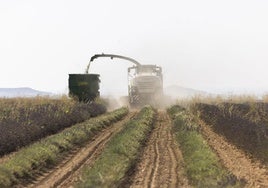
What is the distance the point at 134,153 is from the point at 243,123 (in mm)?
10775

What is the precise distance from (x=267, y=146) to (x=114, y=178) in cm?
944

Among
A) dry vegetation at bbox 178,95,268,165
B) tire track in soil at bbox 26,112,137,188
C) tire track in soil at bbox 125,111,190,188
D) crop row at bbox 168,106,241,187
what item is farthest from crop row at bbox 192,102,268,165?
tire track in soil at bbox 26,112,137,188

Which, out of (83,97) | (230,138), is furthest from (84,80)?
(230,138)

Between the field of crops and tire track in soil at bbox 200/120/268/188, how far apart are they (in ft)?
0.10

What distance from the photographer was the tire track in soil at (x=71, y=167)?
12658mm

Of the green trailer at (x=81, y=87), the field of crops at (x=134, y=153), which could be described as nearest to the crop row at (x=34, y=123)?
the field of crops at (x=134, y=153)

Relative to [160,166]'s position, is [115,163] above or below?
above

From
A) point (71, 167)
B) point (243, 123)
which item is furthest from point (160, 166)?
point (243, 123)

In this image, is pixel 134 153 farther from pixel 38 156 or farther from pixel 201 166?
pixel 201 166

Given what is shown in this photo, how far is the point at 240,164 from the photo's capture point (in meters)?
15.4

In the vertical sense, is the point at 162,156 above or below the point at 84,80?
below

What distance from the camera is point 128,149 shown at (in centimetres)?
1631

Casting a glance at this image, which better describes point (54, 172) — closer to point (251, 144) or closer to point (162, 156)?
point (162, 156)

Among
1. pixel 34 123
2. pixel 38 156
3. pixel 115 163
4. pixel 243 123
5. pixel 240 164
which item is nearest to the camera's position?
pixel 115 163
